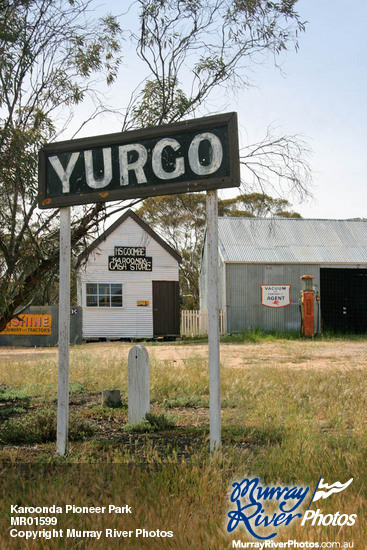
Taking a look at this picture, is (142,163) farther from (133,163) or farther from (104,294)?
(104,294)

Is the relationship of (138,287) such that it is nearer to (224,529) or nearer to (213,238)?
(213,238)

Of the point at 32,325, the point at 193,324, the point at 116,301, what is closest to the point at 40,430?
the point at 32,325

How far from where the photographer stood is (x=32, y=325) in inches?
961

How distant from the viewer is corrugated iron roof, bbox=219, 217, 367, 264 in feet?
87.8

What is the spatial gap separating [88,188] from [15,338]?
784 inches

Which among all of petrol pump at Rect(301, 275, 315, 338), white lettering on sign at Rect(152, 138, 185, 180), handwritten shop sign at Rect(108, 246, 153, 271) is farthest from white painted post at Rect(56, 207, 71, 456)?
handwritten shop sign at Rect(108, 246, 153, 271)

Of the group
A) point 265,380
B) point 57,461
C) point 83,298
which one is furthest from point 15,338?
point 57,461

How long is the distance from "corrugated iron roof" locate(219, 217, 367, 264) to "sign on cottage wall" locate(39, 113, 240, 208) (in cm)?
2044

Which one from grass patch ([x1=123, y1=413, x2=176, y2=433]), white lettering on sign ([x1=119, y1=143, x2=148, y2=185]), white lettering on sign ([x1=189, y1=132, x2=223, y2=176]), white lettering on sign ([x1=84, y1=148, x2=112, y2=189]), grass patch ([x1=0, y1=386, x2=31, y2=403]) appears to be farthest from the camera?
grass patch ([x1=0, y1=386, x2=31, y2=403])

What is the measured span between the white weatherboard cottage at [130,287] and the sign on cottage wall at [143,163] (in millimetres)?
20915

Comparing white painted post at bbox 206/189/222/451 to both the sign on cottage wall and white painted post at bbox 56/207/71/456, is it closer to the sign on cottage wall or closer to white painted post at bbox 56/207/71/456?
the sign on cottage wall

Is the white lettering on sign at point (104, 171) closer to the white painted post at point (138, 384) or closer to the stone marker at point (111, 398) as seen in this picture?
the white painted post at point (138, 384)

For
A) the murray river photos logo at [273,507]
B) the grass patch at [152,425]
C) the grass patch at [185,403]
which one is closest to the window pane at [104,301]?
the grass patch at [185,403]

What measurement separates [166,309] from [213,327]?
22552mm
